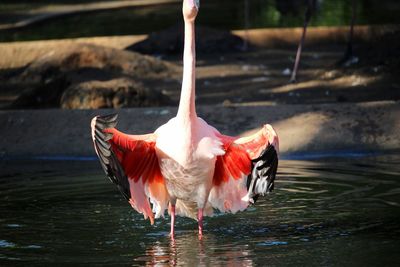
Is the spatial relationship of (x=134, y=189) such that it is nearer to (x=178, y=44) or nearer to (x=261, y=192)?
(x=261, y=192)

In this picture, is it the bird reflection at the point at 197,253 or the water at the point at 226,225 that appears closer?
the bird reflection at the point at 197,253

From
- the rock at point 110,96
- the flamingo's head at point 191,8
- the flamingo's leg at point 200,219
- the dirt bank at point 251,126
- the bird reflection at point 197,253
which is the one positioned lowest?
the bird reflection at point 197,253

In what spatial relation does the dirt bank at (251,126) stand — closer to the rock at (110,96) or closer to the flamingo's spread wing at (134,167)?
the rock at (110,96)

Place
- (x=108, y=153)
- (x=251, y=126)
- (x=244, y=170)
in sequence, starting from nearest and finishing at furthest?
(x=108, y=153)
(x=244, y=170)
(x=251, y=126)

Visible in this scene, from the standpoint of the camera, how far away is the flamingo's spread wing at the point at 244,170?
7.21 metres

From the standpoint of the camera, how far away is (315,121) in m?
11.5

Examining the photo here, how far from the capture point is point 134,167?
793 cm

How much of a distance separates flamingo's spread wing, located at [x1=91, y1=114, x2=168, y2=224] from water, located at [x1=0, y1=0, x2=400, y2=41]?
15.6 metres

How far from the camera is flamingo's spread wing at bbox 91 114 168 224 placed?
718 cm

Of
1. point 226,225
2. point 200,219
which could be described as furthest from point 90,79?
point 200,219

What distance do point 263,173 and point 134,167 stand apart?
1.14m

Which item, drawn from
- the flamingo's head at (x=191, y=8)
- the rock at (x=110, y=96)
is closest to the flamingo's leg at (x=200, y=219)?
the flamingo's head at (x=191, y=8)

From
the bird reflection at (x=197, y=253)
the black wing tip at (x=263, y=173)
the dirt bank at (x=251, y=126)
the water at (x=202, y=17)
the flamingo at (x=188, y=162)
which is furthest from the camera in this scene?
the water at (x=202, y=17)

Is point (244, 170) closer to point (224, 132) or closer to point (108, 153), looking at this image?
point (108, 153)
